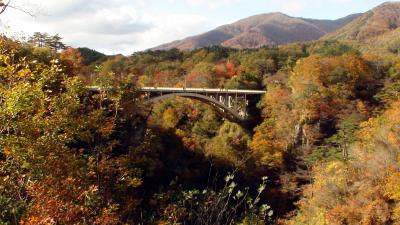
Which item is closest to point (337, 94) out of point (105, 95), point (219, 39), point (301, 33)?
point (105, 95)

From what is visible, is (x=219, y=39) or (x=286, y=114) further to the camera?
(x=219, y=39)

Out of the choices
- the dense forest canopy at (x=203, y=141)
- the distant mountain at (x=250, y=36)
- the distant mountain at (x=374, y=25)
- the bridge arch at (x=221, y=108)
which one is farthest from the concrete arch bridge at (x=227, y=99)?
the distant mountain at (x=250, y=36)

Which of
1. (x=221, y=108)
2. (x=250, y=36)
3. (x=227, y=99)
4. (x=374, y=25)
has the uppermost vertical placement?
(x=250, y=36)

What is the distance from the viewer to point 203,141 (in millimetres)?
37375

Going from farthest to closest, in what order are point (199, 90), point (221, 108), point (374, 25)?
point (374, 25)
point (221, 108)
point (199, 90)

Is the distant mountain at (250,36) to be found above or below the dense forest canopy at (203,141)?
above

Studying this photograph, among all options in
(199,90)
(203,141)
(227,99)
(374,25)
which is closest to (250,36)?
(374,25)

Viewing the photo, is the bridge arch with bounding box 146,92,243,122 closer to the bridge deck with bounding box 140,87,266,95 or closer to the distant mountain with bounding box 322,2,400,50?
the bridge deck with bounding box 140,87,266,95

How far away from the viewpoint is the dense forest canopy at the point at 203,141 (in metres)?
6.05

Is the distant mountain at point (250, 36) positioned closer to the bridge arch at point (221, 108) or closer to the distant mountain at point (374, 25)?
the distant mountain at point (374, 25)

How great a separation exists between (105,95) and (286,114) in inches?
1394

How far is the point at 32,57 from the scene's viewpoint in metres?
24.0

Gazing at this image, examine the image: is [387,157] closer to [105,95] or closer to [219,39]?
[105,95]

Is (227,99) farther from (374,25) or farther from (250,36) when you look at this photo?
(250,36)
